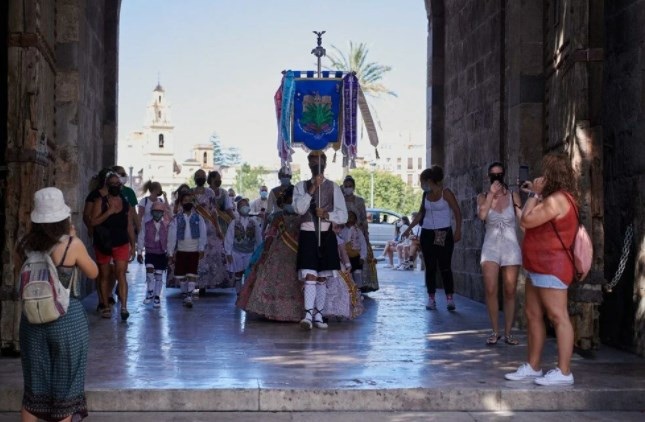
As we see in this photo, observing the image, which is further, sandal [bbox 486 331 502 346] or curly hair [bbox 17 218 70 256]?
sandal [bbox 486 331 502 346]

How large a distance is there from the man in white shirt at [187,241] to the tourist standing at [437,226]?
2.72m

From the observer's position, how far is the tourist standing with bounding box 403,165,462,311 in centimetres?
1237

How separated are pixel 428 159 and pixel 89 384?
10.8 m

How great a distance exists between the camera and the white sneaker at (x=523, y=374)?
7371 millimetres

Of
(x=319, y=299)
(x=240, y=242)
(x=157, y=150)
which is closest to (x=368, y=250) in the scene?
(x=240, y=242)

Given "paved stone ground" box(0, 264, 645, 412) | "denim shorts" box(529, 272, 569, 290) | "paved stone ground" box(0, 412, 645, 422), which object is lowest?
"paved stone ground" box(0, 412, 645, 422)

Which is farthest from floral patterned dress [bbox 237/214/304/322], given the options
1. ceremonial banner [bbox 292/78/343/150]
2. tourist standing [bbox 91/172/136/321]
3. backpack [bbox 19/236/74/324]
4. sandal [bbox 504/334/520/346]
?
backpack [bbox 19/236/74/324]

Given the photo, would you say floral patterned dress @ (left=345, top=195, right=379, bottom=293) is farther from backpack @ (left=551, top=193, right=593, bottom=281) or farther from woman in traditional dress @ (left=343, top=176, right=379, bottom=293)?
backpack @ (left=551, top=193, right=593, bottom=281)

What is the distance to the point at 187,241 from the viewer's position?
13047 mm

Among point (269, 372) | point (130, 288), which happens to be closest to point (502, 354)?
point (269, 372)

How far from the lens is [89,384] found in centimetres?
694

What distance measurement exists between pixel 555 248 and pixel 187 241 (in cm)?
659

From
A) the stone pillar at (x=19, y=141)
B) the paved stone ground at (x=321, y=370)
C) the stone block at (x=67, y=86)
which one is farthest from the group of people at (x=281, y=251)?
the stone pillar at (x=19, y=141)

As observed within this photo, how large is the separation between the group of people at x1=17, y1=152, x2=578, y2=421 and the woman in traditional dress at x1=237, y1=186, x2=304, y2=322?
1cm
